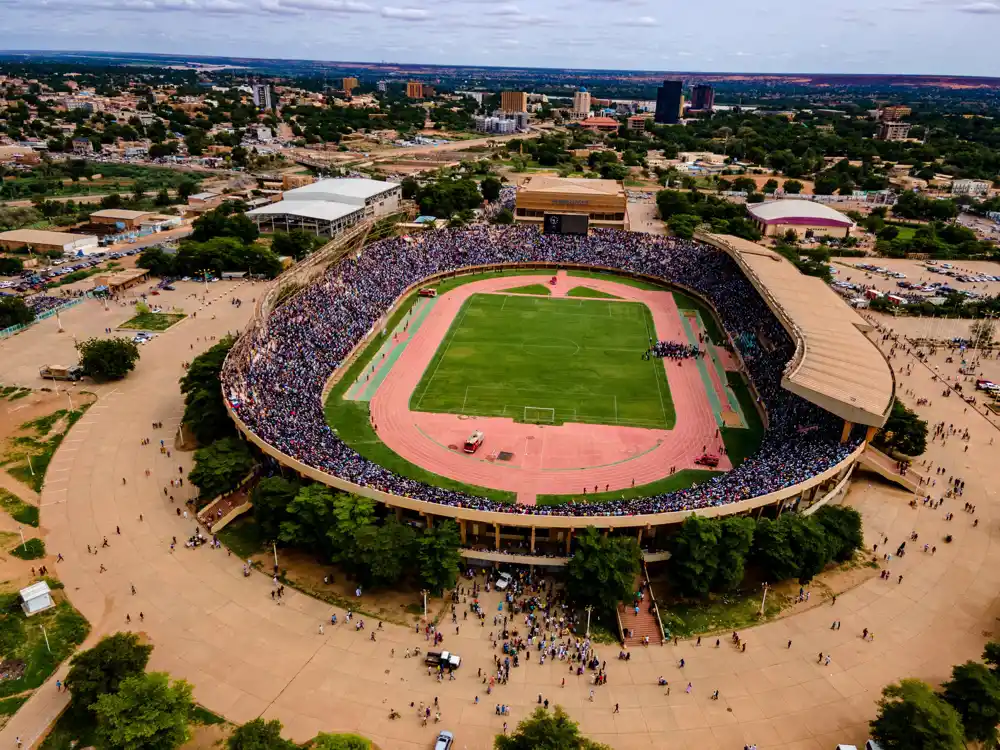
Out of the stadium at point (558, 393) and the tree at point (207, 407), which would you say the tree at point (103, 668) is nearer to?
the stadium at point (558, 393)

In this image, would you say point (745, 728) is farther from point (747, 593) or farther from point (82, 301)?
point (82, 301)

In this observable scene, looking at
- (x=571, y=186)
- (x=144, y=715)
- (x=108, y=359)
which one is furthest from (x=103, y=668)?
(x=571, y=186)

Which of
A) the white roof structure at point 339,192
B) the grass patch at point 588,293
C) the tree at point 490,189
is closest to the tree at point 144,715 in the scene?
the grass patch at point 588,293

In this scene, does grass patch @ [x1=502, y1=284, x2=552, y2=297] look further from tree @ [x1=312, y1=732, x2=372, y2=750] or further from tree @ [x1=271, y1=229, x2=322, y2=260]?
tree @ [x1=312, y1=732, x2=372, y2=750]

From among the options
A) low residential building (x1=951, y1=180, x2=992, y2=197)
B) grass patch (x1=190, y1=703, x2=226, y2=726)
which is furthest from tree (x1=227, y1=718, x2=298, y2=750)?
low residential building (x1=951, y1=180, x2=992, y2=197)

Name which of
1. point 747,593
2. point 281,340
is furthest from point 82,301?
point 747,593

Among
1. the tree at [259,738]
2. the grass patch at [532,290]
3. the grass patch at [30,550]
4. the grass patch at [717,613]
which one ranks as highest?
the tree at [259,738]
